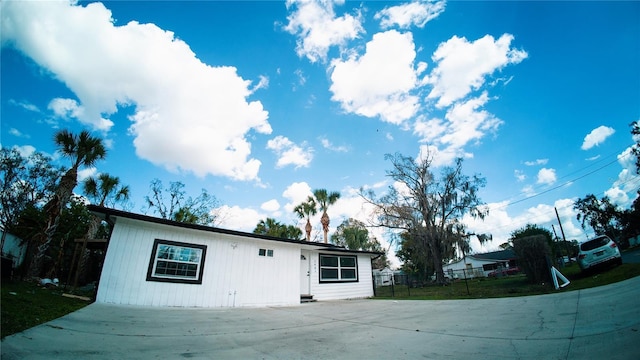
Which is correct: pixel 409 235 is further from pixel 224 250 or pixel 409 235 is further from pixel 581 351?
pixel 581 351

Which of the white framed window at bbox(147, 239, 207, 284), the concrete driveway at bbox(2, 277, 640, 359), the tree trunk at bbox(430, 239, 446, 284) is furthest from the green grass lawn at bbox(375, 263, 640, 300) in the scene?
the white framed window at bbox(147, 239, 207, 284)

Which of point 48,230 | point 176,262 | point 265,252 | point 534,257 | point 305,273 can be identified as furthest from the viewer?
point 305,273

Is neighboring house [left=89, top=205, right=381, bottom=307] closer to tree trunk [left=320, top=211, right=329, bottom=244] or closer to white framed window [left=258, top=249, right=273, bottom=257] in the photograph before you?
white framed window [left=258, top=249, right=273, bottom=257]

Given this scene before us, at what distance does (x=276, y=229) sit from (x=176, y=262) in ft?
56.1

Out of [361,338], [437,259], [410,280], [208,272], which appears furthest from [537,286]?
[208,272]

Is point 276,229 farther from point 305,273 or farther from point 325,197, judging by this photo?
point 305,273

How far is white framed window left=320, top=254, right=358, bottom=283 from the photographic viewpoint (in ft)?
44.2

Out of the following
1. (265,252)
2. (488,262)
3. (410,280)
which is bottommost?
(410,280)

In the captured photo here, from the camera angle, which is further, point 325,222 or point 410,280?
point 325,222

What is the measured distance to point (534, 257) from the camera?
37.0 feet

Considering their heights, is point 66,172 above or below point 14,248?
above

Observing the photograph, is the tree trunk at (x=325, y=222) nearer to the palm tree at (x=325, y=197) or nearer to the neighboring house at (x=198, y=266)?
the palm tree at (x=325, y=197)

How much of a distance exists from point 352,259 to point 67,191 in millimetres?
13080

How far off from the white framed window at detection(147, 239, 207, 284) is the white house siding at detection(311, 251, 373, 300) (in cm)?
574
